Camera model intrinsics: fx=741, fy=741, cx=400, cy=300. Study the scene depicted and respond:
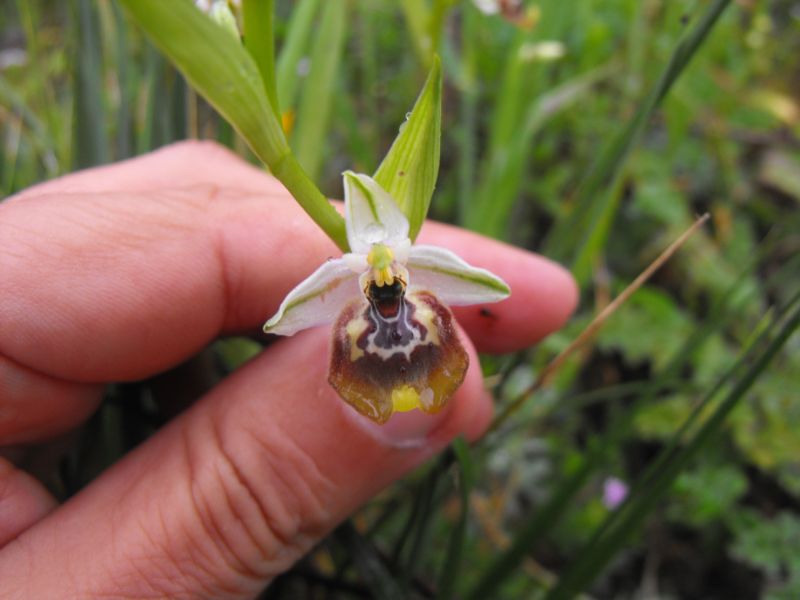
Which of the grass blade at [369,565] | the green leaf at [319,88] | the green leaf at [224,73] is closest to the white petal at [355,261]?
the green leaf at [224,73]

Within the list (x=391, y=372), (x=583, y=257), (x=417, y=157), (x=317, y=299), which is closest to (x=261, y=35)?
(x=417, y=157)

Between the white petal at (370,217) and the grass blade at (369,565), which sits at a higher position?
the white petal at (370,217)

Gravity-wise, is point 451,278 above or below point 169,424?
above

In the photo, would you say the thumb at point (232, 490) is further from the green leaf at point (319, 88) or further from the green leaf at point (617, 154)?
the green leaf at point (319, 88)

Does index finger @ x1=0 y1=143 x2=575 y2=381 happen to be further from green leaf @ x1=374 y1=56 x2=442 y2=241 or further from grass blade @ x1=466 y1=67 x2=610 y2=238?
grass blade @ x1=466 y1=67 x2=610 y2=238

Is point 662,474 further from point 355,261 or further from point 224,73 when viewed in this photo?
point 224,73

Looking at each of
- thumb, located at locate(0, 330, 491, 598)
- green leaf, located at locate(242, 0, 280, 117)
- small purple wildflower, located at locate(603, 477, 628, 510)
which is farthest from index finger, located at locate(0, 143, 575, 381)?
small purple wildflower, located at locate(603, 477, 628, 510)
